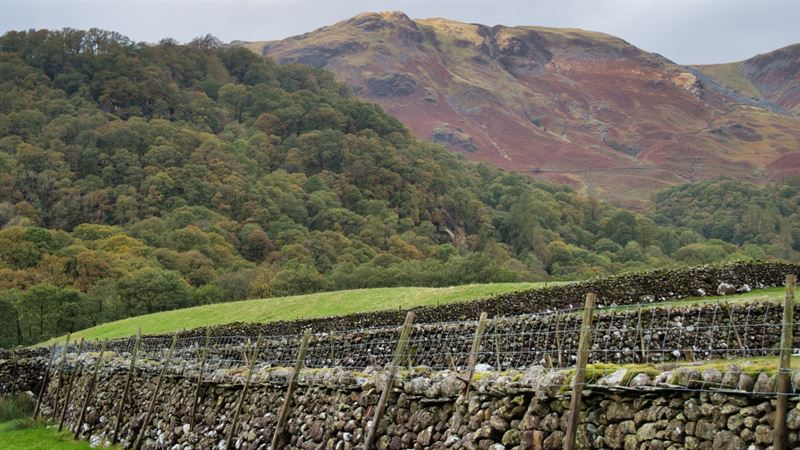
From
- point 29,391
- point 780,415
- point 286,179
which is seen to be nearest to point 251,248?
point 286,179

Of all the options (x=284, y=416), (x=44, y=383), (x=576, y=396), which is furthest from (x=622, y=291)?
(x=44, y=383)

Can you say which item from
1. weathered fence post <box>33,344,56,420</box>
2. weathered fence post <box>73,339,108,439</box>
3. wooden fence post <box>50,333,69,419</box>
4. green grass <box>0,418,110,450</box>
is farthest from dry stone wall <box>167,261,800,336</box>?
weathered fence post <box>33,344,56,420</box>

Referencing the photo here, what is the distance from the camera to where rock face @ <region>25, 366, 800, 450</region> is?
741cm

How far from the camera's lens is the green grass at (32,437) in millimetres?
21891

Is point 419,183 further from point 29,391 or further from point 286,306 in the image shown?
point 29,391

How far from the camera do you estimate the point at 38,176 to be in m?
138

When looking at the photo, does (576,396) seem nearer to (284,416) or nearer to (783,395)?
(783,395)

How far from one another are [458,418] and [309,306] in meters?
32.9

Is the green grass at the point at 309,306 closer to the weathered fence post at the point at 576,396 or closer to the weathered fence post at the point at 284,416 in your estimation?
the weathered fence post at the point at 284,416

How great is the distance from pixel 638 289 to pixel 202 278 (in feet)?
247

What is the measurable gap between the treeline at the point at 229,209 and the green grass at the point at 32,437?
4248cm

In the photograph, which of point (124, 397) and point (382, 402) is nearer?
point (382, 402)

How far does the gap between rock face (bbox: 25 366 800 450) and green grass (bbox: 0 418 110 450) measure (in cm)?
398

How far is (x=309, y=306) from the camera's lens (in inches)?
1681
